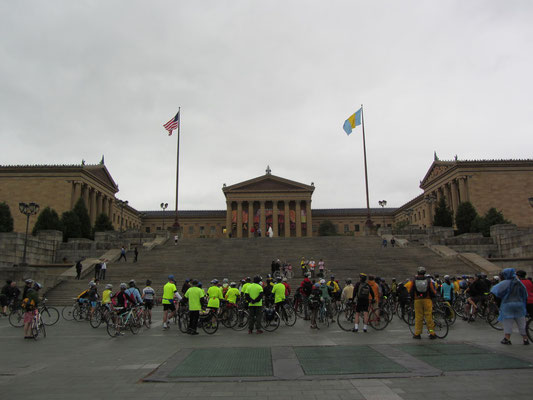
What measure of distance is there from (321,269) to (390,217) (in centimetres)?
9112

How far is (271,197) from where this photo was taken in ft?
312

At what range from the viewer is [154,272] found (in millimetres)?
29922

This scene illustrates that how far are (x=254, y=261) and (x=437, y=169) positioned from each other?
6448 cm

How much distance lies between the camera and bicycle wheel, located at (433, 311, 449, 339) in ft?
38.5

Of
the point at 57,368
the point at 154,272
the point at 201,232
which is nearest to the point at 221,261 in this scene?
the point at 154,272

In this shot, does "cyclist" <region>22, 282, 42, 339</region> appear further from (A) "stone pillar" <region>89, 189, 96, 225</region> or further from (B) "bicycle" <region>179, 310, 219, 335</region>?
(A) "stone pillar" <region>89, 189, 96, 225</region>

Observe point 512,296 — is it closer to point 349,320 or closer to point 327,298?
point 327,298

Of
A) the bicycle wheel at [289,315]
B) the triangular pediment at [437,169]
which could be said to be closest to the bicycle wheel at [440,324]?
the bicycle wheel at [289,315]

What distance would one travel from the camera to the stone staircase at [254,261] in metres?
28.4

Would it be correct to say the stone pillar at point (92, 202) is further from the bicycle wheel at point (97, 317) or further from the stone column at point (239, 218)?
the bicycle wheel at point (97, 317)

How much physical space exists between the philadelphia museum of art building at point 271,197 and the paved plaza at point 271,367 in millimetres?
42308

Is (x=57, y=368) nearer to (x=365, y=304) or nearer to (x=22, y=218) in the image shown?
(x=365, y=304)

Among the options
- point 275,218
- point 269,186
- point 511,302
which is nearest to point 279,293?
point 511,302

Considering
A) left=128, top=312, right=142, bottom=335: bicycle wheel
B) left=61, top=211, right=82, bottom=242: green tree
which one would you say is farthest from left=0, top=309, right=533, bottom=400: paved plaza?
left=61, top=211, right=82, bottom=242: green tree
